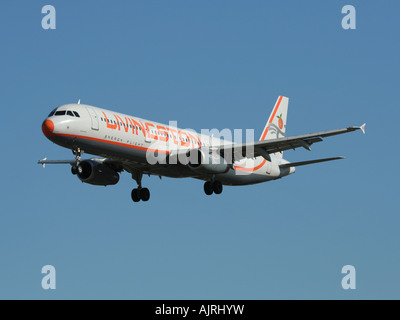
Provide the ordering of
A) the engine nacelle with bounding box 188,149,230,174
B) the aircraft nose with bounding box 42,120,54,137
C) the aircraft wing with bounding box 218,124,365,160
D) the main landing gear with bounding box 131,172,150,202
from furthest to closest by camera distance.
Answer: the main landing gear with bounding box 131,172,150,202 → the engine nacelle with bounding box 188,149,230,174 → the aircraft wing with bounding box 218,124,365,160 → the aircraft nose with bounding box 42,120,54,137

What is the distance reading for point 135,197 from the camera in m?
60.4

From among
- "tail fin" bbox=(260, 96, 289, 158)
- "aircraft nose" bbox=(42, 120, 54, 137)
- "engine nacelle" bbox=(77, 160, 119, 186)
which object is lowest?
"engine nacelle" bbox=(77, 160, 119, 186)

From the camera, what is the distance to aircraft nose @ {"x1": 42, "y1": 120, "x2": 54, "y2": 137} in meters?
50.2

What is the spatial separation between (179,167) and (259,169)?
9387 millimetres

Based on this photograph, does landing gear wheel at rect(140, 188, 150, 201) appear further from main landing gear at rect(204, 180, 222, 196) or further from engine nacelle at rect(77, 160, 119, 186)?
main landing gear at rect(204, 180, 222, 196)

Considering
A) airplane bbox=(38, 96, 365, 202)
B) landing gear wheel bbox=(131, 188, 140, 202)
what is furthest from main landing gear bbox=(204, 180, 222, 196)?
landing gear wheel bbox=(131, 188, 140, 202)

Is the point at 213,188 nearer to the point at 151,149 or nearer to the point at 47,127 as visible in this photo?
the point at 151,149

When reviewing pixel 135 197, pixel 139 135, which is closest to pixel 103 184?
pixel 135 197

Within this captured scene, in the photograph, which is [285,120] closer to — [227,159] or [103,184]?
[227,159]

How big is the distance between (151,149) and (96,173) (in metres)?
5.77

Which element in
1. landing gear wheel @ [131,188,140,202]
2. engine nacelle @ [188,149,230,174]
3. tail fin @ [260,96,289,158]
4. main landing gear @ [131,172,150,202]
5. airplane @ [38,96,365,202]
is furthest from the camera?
tail fin @ [260,96,289,158]

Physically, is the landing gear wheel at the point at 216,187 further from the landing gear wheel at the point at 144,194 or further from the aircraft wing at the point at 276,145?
the landing gear wheel at the point at 144,194

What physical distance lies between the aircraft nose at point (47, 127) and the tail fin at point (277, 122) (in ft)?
74.5

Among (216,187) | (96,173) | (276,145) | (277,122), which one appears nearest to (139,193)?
(96,173)
